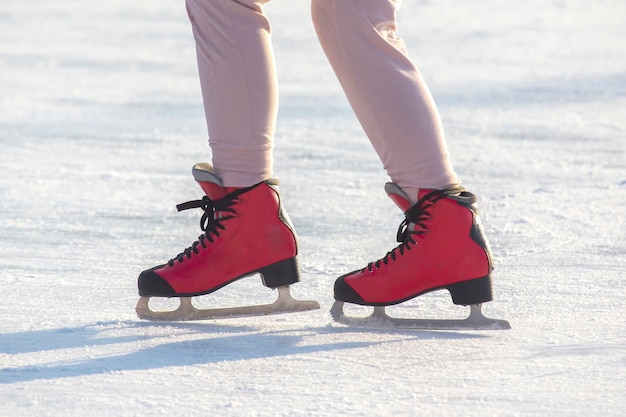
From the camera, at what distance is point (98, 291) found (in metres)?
2.21

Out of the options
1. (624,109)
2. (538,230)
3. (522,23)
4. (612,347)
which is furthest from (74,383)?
(522,23)

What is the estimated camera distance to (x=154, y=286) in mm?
2018

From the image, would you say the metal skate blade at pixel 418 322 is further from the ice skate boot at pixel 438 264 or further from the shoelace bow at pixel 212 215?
the shoelace bow at pixel 212 215

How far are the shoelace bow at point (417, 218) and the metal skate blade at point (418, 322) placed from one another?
8cm

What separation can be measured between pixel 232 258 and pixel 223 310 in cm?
9

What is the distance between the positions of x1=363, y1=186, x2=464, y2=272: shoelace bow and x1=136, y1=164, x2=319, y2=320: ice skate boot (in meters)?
0.16

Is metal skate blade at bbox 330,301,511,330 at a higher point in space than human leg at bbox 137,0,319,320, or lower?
lower

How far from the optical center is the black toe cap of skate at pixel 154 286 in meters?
2.01

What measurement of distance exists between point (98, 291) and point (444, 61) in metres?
4.39

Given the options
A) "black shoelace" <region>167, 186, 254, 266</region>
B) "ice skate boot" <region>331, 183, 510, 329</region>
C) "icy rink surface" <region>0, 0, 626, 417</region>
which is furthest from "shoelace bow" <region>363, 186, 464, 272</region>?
"black shoelace" <region>167, 186, 254, 266</region>

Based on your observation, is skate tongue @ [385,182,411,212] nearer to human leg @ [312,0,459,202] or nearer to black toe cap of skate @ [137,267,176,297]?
human leg @ [312,0,459,202]

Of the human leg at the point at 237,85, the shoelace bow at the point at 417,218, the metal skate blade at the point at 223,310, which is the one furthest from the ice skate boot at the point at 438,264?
the human leg at the point at 237,85

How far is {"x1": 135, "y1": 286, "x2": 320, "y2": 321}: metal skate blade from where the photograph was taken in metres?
2.03

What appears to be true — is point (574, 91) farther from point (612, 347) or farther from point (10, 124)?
point (612, 347)
